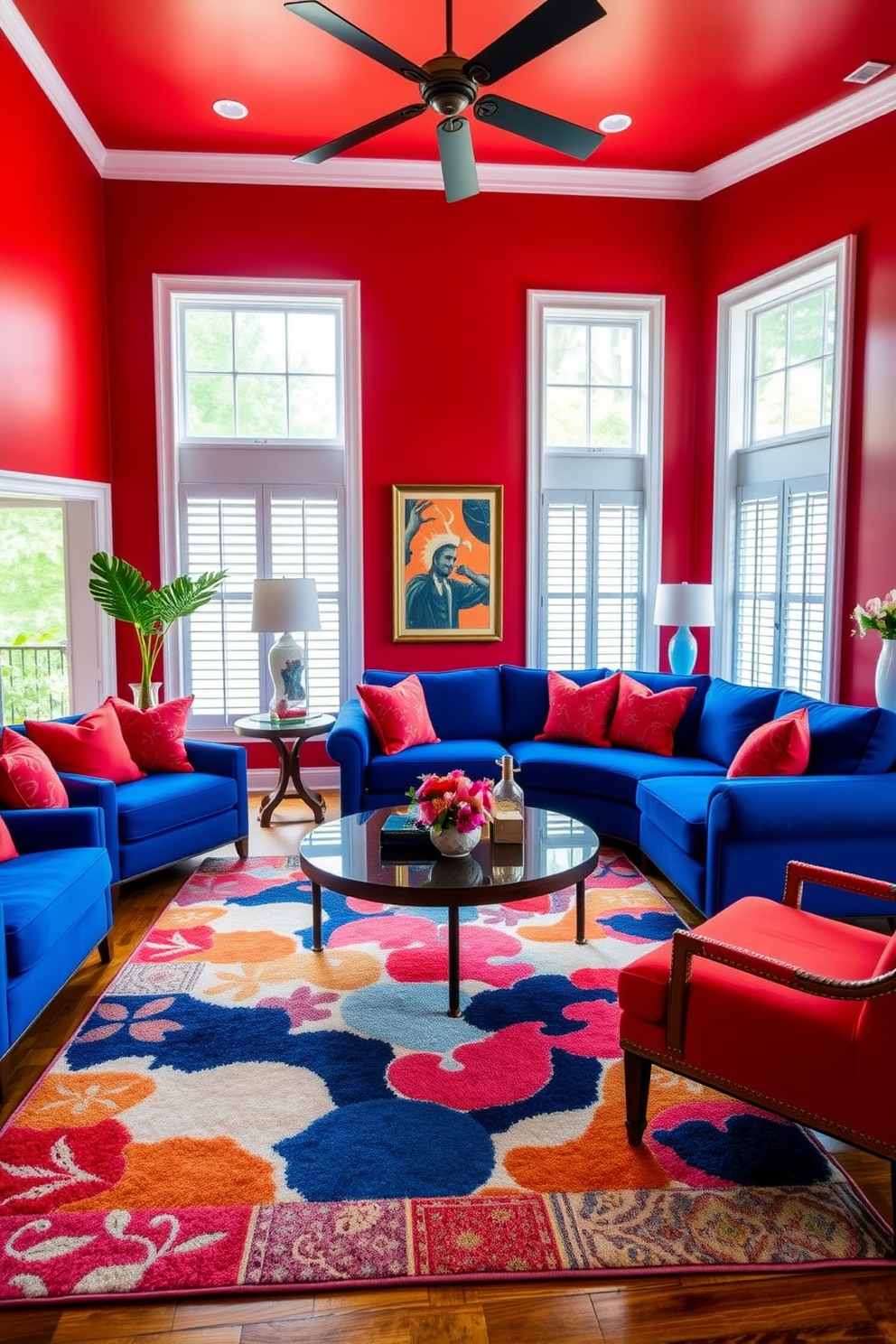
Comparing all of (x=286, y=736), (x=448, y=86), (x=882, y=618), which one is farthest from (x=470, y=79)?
(x=286, y=736)

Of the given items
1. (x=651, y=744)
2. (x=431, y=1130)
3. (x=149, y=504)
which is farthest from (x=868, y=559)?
(x=149, y=504)

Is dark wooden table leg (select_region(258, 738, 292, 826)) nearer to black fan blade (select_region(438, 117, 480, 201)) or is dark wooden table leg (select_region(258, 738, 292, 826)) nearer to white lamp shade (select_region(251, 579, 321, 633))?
white lamp shade (select_region(251, 579, 321, 633))

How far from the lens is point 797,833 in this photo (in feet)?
11.9

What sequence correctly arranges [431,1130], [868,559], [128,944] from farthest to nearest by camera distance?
[868,559] < [128,944] < [431,1130]

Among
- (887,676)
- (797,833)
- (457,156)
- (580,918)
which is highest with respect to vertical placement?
(457,156)

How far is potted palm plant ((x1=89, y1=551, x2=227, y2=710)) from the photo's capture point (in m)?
5.55

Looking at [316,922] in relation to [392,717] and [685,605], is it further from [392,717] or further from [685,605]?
[685,605]

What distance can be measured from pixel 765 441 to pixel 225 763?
4088 millimetres

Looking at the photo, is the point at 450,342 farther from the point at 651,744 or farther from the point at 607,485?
the point at 651,744

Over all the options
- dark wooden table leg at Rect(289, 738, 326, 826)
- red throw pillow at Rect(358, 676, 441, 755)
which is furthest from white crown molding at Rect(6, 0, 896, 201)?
dark wooden table leg at Rect(289, 738, 326, 826)

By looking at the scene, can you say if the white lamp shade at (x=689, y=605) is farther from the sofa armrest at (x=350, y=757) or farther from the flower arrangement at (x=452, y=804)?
the flower arrangement at (x=452, y=804)

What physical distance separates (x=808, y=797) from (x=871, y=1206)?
164cm

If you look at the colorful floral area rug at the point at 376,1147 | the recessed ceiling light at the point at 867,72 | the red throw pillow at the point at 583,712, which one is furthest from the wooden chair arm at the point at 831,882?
the recessed ceiling light at the point at 867,72

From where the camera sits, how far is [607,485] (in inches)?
266
